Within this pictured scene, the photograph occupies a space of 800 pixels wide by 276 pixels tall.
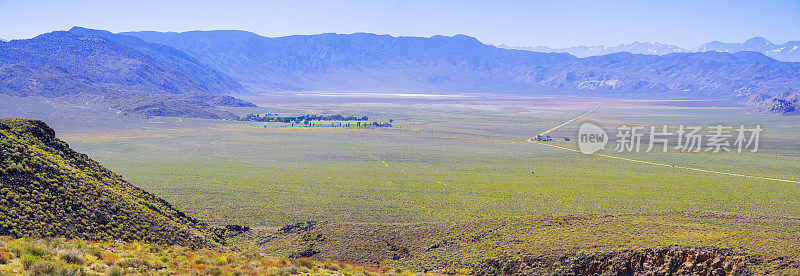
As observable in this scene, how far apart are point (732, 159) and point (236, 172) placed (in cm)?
5718

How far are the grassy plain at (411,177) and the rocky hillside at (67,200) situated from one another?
687 cm

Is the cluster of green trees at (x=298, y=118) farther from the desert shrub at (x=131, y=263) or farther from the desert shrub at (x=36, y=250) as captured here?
the desert shrub at (x=36, y=250)

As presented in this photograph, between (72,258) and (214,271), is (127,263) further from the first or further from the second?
(214,271)

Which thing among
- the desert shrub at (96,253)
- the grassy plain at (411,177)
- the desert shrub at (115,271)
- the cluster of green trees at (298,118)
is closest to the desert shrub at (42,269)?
the desert shrub at (115,271)

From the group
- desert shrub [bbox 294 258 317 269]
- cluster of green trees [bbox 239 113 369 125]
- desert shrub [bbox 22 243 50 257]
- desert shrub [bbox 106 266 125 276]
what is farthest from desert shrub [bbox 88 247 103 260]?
cluster of green trees [bbox 239 113 369 125]

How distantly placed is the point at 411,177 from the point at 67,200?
32616 millimetres

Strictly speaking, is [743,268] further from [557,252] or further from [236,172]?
[236,172]

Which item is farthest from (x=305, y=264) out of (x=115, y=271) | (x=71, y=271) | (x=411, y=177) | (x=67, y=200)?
(x=411, y=177)

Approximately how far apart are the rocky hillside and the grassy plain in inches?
270

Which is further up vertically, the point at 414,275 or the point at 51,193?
the point at 51,193

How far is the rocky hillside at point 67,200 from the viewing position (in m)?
20.7

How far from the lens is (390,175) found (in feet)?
174

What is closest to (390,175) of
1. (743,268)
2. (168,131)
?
(743,268)

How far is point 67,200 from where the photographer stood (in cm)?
2280
